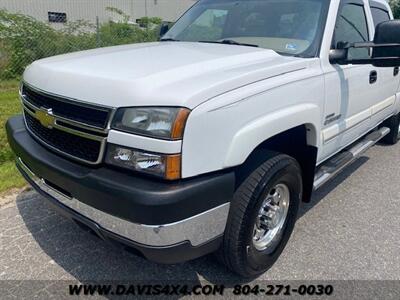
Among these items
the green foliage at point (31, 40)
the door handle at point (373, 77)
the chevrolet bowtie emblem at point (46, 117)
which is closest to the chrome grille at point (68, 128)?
the chevrolet bowtie emblem at point (46, 117)

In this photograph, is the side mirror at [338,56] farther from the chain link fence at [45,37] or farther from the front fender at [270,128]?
the chain link fence at [45,37]

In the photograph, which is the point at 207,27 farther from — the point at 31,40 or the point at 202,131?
the point at 31,40

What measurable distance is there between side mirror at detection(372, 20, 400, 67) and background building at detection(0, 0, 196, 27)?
16350mm

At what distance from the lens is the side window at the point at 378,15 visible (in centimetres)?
418

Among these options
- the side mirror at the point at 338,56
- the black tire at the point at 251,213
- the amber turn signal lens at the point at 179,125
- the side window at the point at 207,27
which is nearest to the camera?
the amber turn signal lens at the point at 179,125

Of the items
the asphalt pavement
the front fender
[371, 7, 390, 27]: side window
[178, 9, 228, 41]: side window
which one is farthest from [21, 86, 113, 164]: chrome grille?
[371, 7, 390, 27]: side window

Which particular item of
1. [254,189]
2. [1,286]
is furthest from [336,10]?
[1,286]

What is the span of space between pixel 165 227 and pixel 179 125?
→ 0.52 m

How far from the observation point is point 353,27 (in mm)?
3635

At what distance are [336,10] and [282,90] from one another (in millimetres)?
1239

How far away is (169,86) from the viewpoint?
2051mm

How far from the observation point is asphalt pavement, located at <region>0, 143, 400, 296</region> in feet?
9.02

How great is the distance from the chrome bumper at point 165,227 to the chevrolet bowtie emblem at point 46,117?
17.2 inches

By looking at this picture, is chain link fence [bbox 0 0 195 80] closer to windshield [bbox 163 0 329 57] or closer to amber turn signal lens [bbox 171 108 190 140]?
windshield [bbox 163 0 329 57]
